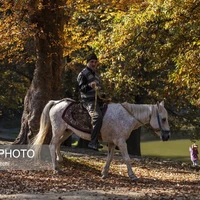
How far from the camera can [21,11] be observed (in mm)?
16094

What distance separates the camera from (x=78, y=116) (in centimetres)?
1365

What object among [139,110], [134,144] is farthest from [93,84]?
[134,144]

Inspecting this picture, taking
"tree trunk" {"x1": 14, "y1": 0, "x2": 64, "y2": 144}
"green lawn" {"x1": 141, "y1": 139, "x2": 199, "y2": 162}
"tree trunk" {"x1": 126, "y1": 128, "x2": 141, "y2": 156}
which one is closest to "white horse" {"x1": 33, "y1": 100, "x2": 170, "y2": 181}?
"tree trunk" {"x1": 14, "y1": 0, "x2": 64, "y2": 144}

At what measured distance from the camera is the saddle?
1348 centimetres

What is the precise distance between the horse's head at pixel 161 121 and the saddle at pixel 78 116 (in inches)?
57.4

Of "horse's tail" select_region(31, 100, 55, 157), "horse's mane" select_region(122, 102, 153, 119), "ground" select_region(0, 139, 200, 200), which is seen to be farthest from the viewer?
"horse's tail" select_region(31, 100, 55, 157)

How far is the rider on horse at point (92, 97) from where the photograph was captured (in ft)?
42.7

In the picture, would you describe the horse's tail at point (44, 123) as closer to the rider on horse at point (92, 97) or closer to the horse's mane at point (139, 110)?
the rider on horse at point (92, 97)

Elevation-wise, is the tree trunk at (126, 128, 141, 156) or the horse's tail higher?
the horse's tail

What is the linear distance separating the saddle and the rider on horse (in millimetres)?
254

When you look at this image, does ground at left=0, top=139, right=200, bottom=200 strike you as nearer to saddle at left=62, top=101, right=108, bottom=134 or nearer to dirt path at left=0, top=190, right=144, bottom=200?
dirt path at left=0, top=190, right=144, bottom=200

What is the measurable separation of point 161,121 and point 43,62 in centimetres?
494

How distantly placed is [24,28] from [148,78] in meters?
12.5

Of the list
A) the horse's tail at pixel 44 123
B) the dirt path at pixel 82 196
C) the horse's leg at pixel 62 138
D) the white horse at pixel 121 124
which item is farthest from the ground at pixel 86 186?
the horse's tail at pixel 44 123
